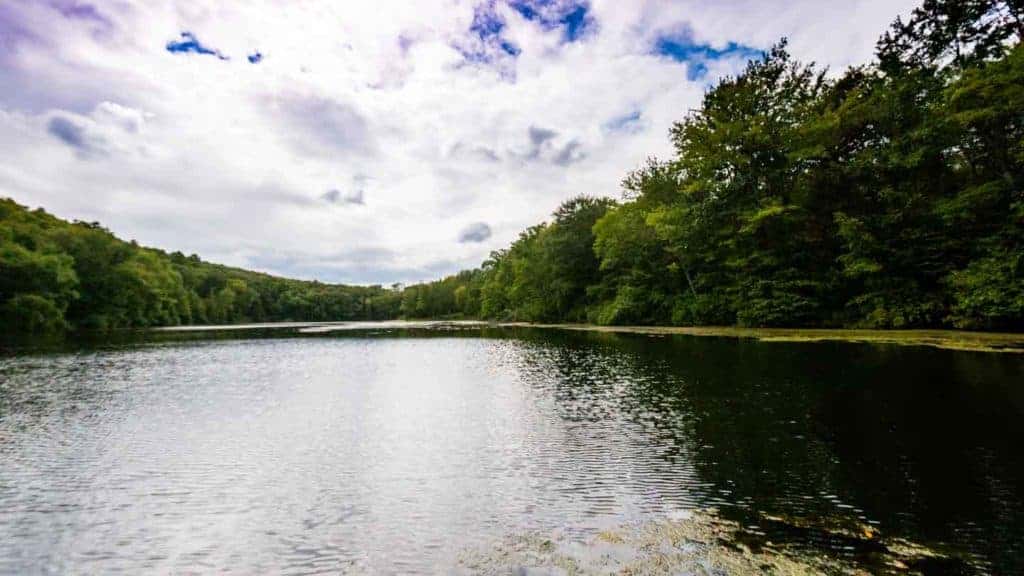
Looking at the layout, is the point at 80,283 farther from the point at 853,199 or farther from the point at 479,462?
the point at 853,199

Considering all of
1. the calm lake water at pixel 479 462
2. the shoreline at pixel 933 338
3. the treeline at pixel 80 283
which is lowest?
the calm lake water at pixel 479 462

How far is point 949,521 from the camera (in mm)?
6316

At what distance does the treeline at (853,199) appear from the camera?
28.6 m

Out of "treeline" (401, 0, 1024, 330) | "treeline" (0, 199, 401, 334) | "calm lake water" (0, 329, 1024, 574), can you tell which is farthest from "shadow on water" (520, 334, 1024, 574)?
"treeline" (0, 199, 401, 334)

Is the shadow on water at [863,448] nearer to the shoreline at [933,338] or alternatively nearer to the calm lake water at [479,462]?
the calm lake water at [479,462]

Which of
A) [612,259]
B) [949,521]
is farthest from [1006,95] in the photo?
[612,259]

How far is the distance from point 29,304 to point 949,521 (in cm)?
8412

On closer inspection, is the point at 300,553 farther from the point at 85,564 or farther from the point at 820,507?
the point at 820,507

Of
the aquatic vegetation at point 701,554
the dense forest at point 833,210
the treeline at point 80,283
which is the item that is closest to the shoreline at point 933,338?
the dense forest at point 833,210

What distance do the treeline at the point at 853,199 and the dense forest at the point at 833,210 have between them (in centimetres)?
12

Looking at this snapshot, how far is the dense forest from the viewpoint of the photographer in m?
28.8

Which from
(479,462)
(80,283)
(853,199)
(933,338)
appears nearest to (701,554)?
(479,462)

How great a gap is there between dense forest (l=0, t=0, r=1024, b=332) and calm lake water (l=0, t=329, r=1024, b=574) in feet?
50.7

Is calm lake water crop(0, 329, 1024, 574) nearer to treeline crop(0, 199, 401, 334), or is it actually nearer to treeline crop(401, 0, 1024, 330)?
treeline crop(401, 0, 1024, 330)
